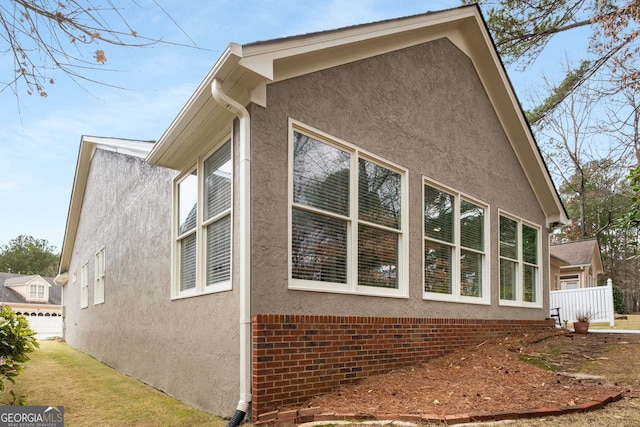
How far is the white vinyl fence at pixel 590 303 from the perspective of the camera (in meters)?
16.3

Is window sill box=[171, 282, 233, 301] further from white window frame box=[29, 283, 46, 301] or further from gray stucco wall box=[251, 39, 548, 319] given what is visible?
white window frame box=[29, 283, 46, 301]

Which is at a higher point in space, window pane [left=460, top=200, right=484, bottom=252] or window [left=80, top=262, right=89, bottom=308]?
window pane [left=460, top=200, right=484, bottom=252]

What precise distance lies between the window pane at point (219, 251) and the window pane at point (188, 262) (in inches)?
24.0

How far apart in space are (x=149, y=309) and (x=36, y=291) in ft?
114

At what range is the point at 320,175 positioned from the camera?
6.37 meters

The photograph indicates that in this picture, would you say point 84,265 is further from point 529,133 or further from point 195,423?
point 529,133

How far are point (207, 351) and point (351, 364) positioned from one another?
1819 mm

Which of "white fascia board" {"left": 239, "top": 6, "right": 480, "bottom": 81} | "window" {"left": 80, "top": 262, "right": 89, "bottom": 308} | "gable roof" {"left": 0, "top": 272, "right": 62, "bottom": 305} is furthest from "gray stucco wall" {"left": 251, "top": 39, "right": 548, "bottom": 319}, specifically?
"gable roof" {"left": 0, "top": 272, "right": 62, "bottom": 305}

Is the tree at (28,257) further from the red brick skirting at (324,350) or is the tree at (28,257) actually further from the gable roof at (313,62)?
the red brick skirting at (324,350)

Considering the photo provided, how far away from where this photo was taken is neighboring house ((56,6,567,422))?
5469 millimetres

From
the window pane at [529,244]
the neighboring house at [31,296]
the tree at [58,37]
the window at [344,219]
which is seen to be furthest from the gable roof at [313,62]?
the neighboring house at [31,296]

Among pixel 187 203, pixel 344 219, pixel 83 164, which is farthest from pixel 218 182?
pixel 83 164

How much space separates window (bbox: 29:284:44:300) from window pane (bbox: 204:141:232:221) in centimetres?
3702

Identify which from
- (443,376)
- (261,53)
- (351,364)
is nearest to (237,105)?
(261,53)
